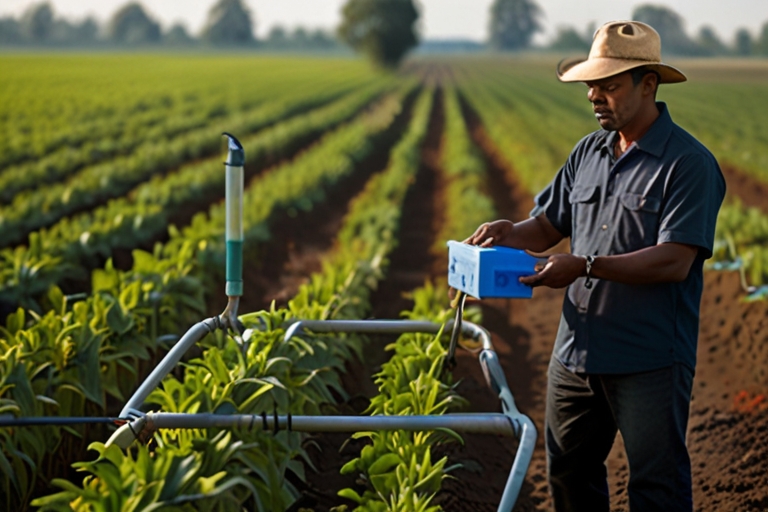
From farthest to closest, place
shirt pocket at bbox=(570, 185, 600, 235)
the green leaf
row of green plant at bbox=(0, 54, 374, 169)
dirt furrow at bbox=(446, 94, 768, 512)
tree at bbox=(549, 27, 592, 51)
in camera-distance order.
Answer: tree at bbox=(549, 27, 592, 51)
row of green plant at bbox=(0, 54, 374, 169)
dirt furrow at bbox=(446, 94, 768, 512)
the green leaf
shirt pocket at bbox=(570, 185, 600, 235)

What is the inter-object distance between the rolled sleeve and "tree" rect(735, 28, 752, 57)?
3890 inches

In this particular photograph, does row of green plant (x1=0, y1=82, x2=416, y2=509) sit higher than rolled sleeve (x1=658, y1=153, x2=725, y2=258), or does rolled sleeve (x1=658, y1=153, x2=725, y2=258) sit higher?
rolled sleeve (x1=658, y1=153, x2=725, y2=258)

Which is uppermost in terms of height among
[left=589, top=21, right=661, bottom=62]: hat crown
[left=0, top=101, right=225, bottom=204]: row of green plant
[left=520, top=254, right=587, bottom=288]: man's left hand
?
[left=589, top=21, right=661, bottom=62]: hat crown

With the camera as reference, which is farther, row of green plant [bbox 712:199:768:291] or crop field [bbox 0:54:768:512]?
row of green plant [bbox 712:199:768:291]

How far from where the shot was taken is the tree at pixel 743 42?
311ft

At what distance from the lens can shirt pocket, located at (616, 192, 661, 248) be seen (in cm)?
306

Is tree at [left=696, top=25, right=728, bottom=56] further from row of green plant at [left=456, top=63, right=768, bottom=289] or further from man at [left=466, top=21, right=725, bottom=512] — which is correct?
man at [left=466, top=21, right=725, bottom=512]

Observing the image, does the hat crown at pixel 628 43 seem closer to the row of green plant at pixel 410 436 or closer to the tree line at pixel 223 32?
the row of green plant at pixel 410 436

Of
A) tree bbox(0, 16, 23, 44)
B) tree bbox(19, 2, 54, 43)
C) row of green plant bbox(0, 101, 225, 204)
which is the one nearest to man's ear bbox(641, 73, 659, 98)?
row of green plant bbox(0, 101, 225, 204)

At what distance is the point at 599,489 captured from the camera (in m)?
3.47

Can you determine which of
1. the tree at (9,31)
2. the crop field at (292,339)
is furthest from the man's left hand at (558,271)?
the tree at (9,31)

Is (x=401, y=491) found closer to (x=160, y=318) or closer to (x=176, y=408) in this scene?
(x=176, y=408)

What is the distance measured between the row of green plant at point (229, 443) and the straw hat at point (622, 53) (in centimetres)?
151

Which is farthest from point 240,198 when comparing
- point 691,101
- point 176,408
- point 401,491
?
point 691,101
